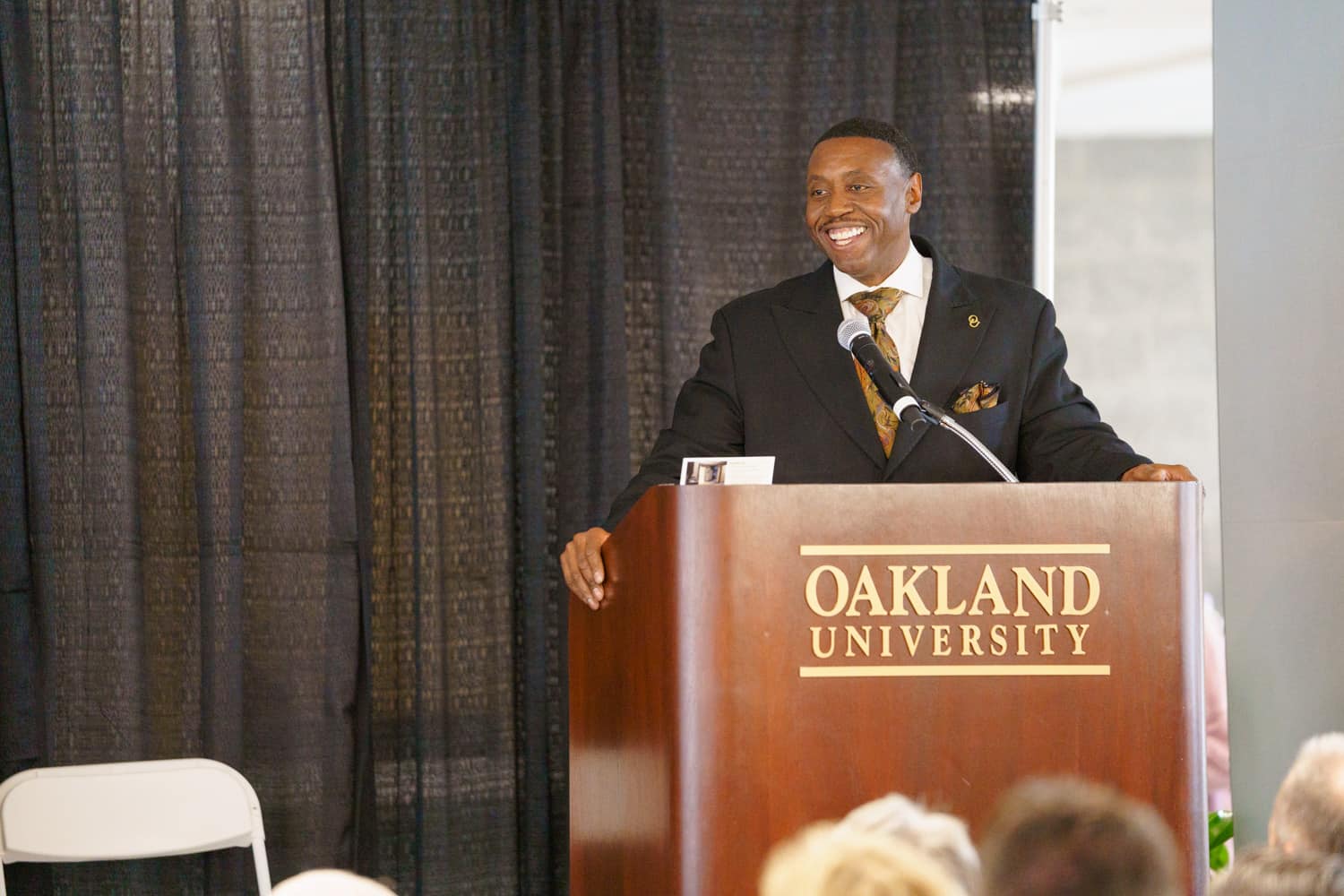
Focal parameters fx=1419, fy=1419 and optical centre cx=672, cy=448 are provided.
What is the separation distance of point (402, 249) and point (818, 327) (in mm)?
1284

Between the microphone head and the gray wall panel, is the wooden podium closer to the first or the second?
the microphone head

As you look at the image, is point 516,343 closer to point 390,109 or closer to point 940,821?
point 390,109

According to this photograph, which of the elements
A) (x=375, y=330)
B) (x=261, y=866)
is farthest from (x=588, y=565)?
(x=375, y=330)

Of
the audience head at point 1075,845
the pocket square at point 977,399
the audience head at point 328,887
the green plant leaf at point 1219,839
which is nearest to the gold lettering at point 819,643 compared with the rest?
the audience head at point 1075,845

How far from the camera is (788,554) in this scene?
1.49 metres

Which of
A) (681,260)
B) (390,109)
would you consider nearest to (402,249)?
(390,109)

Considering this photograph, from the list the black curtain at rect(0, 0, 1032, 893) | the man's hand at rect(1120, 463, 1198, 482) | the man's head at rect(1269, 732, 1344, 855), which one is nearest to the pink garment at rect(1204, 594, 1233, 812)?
the black curtain at rect(0, 0, 1032, 893)

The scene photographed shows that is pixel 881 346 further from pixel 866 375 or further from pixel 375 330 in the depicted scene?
pixel 375 330

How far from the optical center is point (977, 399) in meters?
2.17

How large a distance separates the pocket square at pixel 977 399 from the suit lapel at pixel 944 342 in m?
0.02

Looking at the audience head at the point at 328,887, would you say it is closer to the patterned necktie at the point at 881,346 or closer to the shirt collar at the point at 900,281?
the patterned necktie at the point at 881,346

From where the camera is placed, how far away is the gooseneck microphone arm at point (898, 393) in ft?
5.38

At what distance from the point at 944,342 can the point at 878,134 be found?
0.42 meters

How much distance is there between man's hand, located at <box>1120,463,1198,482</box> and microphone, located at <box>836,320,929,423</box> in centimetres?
26
